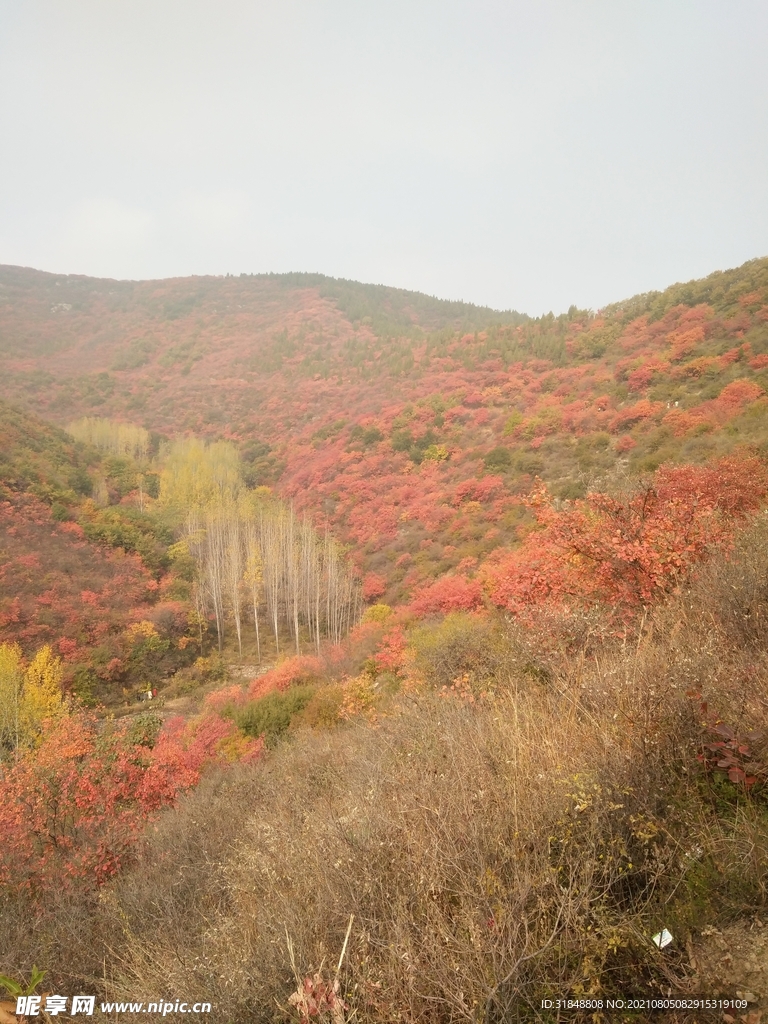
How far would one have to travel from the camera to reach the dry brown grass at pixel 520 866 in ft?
6.70

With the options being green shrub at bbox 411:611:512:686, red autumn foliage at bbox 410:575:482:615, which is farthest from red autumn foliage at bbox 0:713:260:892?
red autumn foliage at bbox 410:575:482:615

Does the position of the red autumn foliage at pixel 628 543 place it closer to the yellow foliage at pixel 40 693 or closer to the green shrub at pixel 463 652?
the green shrub at pixel 463 652

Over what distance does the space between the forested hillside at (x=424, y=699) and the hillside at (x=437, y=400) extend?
1.08 ft

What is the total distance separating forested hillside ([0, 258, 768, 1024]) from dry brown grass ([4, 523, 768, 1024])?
2 cm

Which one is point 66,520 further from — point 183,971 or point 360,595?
point 183,971

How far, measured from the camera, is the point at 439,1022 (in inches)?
77.5

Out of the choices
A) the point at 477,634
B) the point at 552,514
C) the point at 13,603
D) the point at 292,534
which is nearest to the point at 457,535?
the point at 292,534

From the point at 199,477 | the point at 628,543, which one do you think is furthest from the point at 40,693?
the point at 199,477

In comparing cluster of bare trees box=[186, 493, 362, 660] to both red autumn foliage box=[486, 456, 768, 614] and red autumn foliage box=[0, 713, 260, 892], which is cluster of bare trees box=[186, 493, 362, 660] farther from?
red autumn foliage box=[486, 456, 768, 614]

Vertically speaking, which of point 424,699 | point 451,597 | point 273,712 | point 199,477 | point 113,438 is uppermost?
point 113,438

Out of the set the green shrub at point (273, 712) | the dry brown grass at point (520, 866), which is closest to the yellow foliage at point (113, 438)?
the green shrub at point (273, 712)

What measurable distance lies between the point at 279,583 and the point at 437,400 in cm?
2267

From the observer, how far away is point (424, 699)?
6.76 meters

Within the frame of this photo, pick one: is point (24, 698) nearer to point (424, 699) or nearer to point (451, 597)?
point (451, 597)
